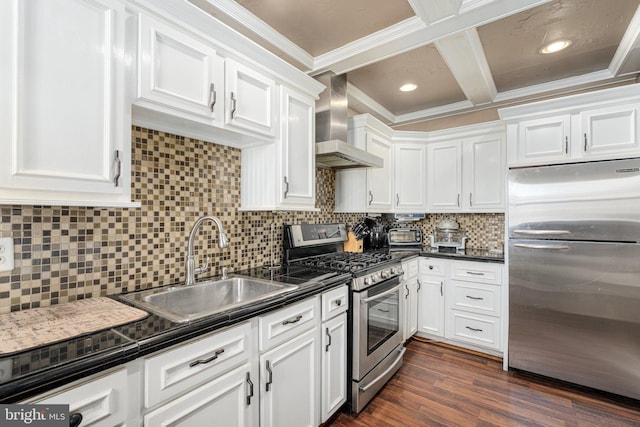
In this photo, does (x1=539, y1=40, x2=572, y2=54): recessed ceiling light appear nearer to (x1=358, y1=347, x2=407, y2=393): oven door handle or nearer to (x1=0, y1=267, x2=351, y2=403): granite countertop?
(x1=358, y1=347, x2=407, y2=393): oven door handle

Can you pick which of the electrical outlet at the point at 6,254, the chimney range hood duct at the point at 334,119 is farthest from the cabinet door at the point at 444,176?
the electrical outlet at the point at 6,254

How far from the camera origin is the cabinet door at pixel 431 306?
3010mm

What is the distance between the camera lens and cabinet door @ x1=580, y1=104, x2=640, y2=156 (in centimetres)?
215

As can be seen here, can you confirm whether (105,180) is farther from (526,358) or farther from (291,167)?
(526,358)

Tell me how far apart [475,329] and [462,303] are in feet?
0.83

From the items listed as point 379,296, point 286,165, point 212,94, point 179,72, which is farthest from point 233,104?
point 379,296

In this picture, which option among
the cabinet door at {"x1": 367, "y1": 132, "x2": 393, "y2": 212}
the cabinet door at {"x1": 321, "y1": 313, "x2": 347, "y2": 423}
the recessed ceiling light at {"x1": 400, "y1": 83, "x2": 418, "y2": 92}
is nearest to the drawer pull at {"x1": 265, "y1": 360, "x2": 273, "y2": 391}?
the cabinet door at {"x1": 321, "y1": 313, "x2": 347, "y2": 423}

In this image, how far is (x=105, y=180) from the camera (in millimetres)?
1137

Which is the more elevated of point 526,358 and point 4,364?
point 4,364

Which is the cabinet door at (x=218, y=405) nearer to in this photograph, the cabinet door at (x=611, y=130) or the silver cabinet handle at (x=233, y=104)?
the silver cabinet handle at (x=233, y=104)

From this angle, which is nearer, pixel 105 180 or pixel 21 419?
pixel 21 419

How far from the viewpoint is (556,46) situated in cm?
227

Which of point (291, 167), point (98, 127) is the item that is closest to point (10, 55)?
point (98, 127)

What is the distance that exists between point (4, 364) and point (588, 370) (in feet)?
10.7
